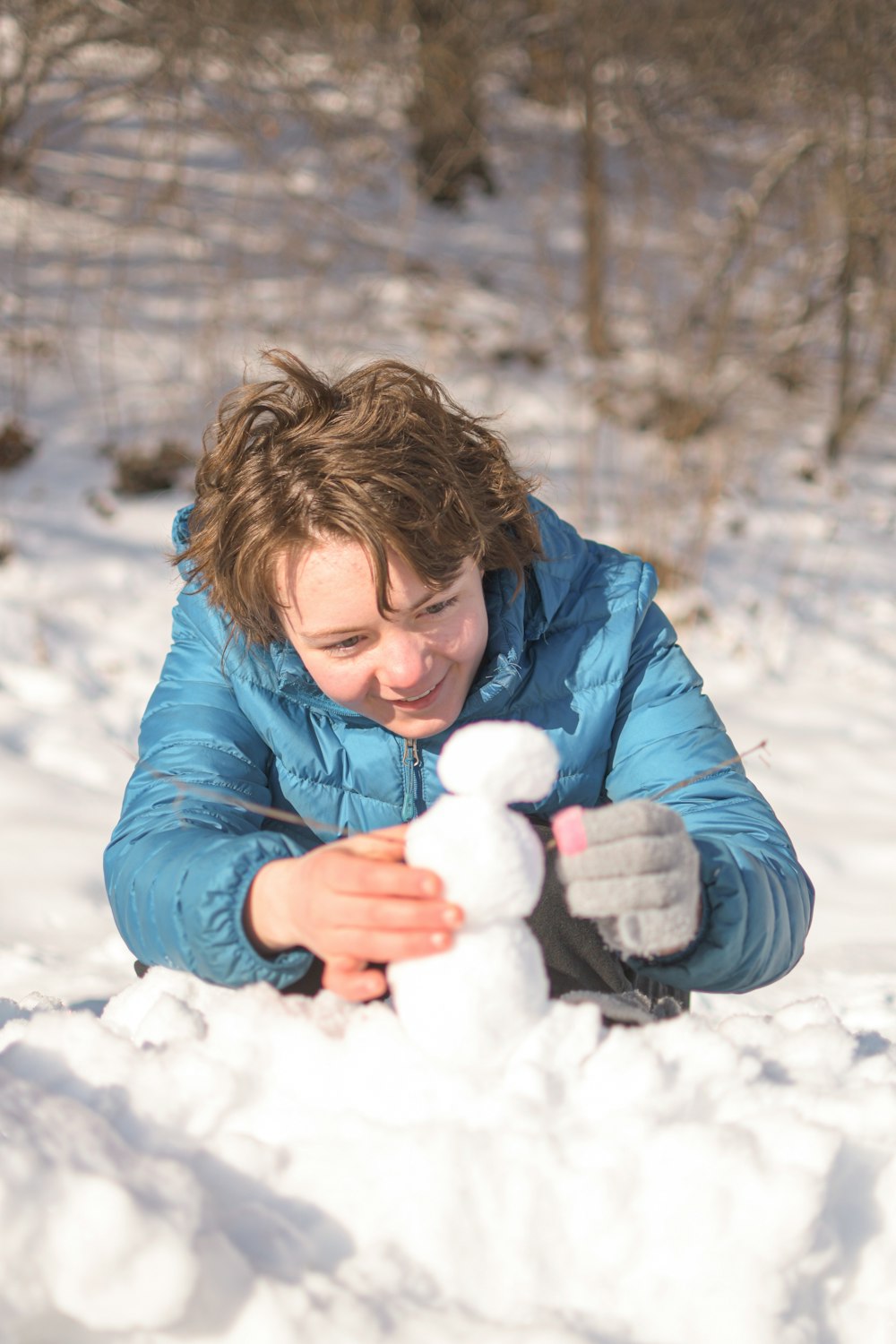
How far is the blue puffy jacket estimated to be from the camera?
5.32 ft

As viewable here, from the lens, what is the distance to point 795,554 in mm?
5156

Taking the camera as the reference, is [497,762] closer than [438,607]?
Yes

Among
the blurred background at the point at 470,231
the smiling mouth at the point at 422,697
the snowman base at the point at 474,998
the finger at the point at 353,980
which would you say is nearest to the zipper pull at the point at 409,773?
the smiling mouth at the point at 422,697

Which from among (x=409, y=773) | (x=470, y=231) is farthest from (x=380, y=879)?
(x=470, y=231)

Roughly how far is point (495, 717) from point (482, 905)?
0.73 metres

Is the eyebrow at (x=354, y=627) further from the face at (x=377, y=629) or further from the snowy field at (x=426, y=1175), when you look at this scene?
the snowy field at (x=426, y=1175)

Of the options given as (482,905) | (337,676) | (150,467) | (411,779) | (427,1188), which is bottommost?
(427,1188)

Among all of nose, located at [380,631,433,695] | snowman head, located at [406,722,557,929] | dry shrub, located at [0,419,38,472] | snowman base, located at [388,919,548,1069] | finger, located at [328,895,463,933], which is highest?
dry shrub, located at [0,419,38,472]

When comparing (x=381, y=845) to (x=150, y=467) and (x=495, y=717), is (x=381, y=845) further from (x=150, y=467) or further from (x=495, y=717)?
(x=150, y=467)

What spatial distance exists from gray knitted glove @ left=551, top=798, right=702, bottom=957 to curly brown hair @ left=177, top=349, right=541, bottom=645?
444mm

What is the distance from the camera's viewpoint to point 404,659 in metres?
1.51

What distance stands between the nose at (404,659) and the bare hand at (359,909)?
29 centimetres

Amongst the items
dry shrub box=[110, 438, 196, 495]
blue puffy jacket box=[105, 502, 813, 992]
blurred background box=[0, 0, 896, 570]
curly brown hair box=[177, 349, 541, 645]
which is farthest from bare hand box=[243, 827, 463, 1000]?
dry shrub box=[110, 438, 196, 495]

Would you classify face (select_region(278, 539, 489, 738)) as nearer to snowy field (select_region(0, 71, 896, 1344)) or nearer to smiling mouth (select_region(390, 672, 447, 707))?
smiling mouth (select_region(390, 672, 447, 707))
